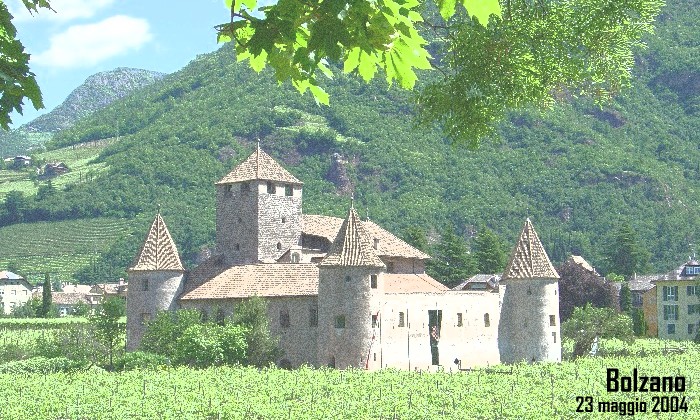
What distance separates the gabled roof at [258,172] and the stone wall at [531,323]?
38.9 feet

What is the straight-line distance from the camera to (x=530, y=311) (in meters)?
49.5

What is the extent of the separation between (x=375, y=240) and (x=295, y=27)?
45.5 metres

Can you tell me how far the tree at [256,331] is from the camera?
43.4m

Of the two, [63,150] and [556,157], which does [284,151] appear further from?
[63,150]

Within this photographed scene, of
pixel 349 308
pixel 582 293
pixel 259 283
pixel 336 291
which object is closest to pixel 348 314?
pixel 349 308

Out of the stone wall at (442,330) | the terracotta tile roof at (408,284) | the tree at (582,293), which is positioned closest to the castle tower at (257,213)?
the terracotta tile roof at (408,284)

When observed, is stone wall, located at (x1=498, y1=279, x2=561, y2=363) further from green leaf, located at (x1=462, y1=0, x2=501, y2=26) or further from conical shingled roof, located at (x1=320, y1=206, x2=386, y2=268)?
green leaf, located at (x1=462, y1=0, x2=501, y2=26)

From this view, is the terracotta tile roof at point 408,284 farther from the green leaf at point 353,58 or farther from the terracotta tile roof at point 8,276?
the terracotta tile roof at point 8,276

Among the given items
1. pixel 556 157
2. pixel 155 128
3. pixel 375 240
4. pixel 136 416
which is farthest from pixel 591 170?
pixel 136 416

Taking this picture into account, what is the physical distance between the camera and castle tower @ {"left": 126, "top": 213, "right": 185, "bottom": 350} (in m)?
47.2

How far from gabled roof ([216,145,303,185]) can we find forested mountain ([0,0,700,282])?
61.0 m

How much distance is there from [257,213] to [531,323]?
13.9 meters

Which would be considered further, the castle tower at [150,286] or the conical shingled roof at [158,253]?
the conical shingled roof at [158,253]

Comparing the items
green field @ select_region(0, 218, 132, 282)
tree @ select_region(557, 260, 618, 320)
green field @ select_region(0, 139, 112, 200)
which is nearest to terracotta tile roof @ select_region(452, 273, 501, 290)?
tree @ select_region(557, 260, 618, 320)
